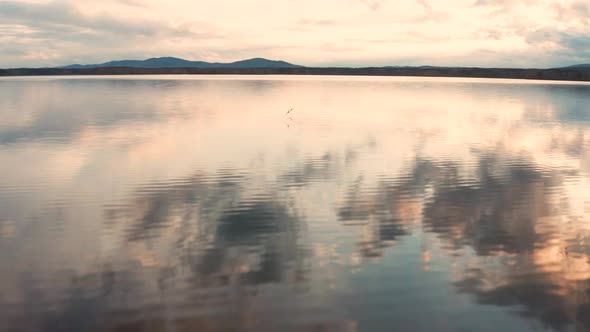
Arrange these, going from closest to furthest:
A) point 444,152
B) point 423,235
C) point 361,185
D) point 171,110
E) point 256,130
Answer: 1. point 423,235
2. point 361,185
3. point 444,152
4. point 256,130
5. point 171,110

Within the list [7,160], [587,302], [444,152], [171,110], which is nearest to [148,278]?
[587,302]

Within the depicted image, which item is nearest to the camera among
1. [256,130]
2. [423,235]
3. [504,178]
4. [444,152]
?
[423,235]

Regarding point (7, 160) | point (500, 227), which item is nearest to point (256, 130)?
point (7, 160)

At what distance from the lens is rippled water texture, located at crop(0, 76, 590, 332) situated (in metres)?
10.1

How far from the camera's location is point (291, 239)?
14.4 m

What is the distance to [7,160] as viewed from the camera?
27000 mm

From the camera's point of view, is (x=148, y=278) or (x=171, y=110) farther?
(x=171, y=110)

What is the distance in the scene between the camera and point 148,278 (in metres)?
11.7

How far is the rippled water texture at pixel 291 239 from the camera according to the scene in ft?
33.1

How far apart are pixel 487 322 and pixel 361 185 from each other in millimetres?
11945

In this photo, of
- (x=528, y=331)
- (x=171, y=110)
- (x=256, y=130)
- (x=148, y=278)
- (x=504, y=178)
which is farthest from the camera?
(x=171, y=110)

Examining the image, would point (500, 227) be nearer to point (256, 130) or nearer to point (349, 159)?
point (349, 159)

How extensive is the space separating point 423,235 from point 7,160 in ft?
67.4

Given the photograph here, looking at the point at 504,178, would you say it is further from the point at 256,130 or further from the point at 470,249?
the point at 256,130
